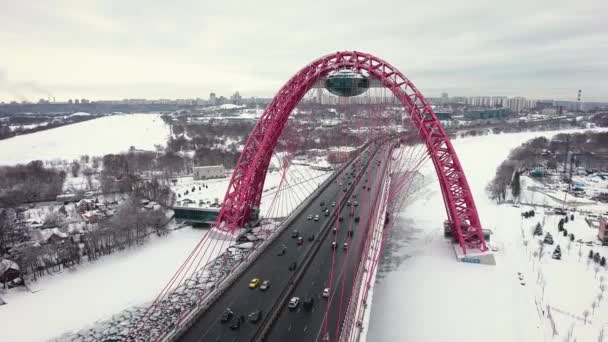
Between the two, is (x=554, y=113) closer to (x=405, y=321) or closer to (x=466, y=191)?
(x=466, y=191)

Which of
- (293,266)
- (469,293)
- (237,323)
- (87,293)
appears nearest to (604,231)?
(469,293)

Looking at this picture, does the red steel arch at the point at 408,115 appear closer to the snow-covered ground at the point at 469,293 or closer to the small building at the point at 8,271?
the snow-covered ground at the point at 469,293

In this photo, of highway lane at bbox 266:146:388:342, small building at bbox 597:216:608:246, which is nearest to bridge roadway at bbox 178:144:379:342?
highway lane at bbox 266:146:388:342

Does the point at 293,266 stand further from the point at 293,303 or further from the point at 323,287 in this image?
the point at 293,303

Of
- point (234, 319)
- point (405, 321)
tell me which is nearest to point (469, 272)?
point (405, 321)

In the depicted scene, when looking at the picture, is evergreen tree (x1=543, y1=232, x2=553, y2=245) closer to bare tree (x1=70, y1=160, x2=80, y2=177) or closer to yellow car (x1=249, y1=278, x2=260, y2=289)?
yellow car (x1=249, y1=278, x2=260, y2=289)

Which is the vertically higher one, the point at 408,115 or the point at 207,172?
the point at 408,115

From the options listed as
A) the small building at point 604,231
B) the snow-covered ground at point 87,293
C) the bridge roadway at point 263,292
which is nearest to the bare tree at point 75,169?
the snow-covered ground at point 87,293
